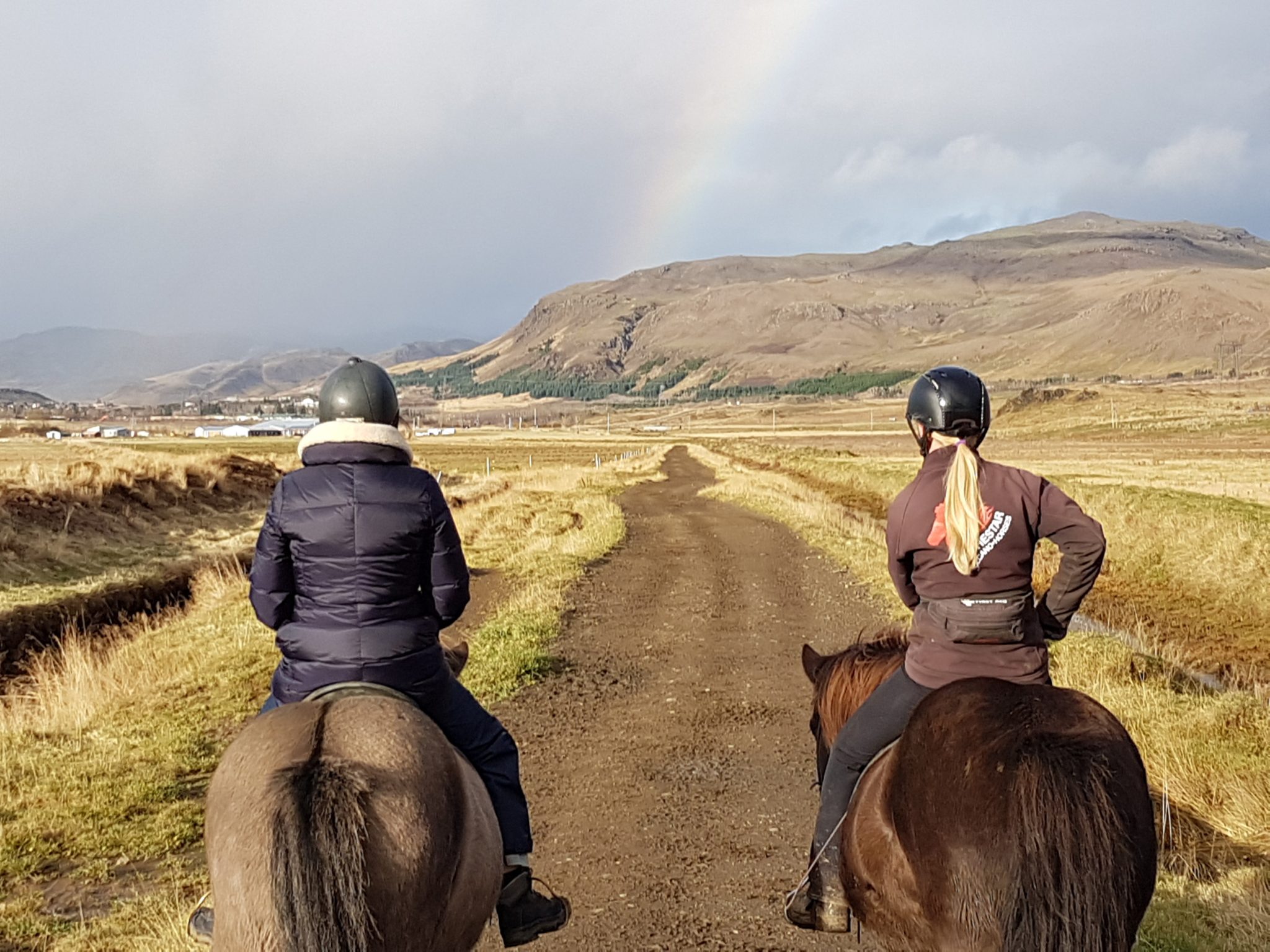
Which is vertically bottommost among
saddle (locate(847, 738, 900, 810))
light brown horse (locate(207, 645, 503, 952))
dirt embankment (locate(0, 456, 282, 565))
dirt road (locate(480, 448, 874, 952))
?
dirt road (locate(480, 448, 874, 952))

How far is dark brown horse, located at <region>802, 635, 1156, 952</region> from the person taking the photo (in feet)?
10.3

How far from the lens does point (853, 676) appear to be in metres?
5.14

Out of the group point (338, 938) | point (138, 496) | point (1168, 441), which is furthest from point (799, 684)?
point (1168, 441)

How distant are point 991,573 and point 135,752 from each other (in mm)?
7830

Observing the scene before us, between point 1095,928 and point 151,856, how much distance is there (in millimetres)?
6136

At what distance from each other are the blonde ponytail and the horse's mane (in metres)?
1.17

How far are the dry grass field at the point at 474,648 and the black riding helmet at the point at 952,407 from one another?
122 inches

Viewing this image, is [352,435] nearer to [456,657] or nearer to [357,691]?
[357,691]

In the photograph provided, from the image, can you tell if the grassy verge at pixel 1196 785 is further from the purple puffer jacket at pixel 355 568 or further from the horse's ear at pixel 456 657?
the purple puffer jacket at pixel 355 568

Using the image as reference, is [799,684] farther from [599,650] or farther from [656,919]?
[656,919]

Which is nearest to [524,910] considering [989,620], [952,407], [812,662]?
[812,662]

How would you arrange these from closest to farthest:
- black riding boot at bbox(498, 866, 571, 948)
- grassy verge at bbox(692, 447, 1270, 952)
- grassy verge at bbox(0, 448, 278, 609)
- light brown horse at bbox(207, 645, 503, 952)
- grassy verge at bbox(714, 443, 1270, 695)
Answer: light brown horse at bbox(207, 645, 503, 952) → black riding boot at bbox(498, 866, 571, 948) → grassy verge at bbox(692, 447, 1270, 952) → grassy verge at bbox(714, 443, 1270, 695) → grassy verge at bbox(0, 448, 278, 609)

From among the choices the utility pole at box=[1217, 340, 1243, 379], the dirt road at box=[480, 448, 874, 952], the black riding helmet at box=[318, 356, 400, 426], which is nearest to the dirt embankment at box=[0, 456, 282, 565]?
the dirt road at box=[480, 448, 874, 952]

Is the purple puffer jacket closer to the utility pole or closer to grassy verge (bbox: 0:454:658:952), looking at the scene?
grassy verge (bbox: 0:454:658:952)
